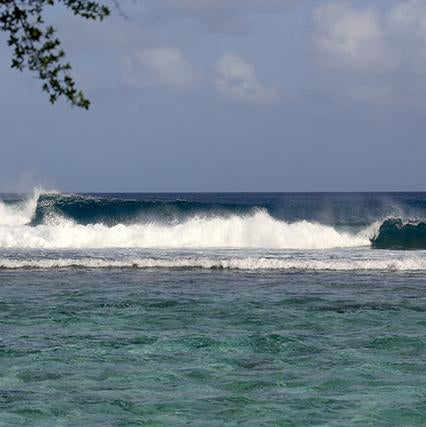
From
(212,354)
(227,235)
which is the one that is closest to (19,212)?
(227,235)

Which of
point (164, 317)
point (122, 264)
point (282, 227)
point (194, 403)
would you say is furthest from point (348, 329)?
point (282, 227)

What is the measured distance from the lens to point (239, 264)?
27.8m

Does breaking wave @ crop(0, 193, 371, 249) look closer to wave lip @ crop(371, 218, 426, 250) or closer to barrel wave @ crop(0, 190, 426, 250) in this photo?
barrel wave @ crop(0, 190, 426, 250)

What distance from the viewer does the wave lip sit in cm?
4120

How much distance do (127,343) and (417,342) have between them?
→ 16.2 ft

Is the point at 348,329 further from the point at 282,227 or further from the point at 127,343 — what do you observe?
the point at 282,227

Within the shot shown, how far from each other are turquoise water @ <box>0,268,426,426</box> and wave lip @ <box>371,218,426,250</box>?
1949cm

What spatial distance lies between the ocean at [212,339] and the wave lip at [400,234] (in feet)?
30.8

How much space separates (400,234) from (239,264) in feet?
57.1

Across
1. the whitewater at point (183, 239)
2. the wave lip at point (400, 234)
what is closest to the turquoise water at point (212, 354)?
the whitewater at point (183, 239)

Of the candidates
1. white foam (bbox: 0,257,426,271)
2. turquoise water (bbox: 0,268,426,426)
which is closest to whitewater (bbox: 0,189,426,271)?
white foam (bbox: 0,257,426,271)

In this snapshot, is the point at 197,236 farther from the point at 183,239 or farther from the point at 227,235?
the point at 227,235

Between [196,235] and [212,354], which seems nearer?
[212,354]

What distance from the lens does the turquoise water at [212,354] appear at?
9.95m
